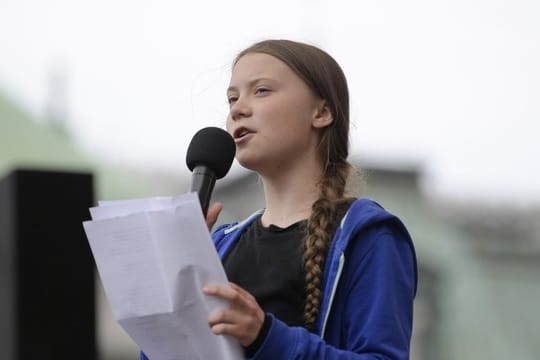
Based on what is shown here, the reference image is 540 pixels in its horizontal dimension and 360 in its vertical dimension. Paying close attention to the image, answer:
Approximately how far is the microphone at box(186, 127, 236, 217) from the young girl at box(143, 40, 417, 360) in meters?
0.07

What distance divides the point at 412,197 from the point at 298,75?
18.2 metres

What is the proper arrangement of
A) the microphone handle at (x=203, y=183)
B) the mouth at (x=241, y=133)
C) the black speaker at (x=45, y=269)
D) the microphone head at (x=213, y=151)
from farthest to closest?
the black speaker at (x=45, y=269) < the mouth at (x=241, y=133) < the microphone head at (x=213, y=151) < the microphone handle at (x=203, y=183)

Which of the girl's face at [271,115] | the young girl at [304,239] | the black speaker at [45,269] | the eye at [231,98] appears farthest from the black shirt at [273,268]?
the black speaker at [45,269]

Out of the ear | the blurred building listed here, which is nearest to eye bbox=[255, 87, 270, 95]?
the ear

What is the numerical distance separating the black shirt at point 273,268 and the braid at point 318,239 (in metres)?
0.02

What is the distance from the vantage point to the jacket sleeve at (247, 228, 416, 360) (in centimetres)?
203

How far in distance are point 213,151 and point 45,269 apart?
79.6 inches

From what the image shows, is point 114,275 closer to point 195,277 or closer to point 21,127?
point 195,277

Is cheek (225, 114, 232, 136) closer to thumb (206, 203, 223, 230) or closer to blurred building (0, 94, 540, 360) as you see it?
thumb (206, 203, 223, 230)

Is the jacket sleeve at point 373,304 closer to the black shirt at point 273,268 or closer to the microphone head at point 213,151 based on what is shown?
the black shirt at point 273,268

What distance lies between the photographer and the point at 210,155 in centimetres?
224

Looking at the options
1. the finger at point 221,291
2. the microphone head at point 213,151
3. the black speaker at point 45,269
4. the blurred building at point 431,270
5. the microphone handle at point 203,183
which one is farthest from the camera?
the blurred building at point 431,270

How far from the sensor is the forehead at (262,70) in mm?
2402

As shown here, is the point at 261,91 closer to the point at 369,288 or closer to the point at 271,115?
the point at 271,115
